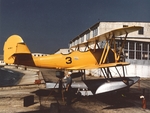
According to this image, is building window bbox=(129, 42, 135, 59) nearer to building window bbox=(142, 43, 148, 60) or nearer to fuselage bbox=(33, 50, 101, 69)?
building window bbox=(142, 43, 148, 60)

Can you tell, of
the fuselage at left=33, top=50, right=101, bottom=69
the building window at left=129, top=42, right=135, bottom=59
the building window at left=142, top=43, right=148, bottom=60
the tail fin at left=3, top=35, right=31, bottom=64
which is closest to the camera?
the tail fin at left=3, top=35, right=31, bottom=64

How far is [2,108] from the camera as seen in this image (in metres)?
8.12

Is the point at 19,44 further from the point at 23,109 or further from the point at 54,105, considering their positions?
the point at 54,105

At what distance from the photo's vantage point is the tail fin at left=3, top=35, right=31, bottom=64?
402 inches

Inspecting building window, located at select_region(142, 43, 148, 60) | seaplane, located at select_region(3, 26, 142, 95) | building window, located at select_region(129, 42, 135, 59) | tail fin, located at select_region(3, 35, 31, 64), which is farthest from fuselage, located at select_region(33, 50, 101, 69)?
building window, located at select_region(142, 43, 148, 60)

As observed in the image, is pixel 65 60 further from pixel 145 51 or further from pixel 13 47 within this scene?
pixel 145 51

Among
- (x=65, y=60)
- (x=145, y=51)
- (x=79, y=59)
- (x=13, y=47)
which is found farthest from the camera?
(x=145, y=51)

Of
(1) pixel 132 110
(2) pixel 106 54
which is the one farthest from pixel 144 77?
(1) pixel 132 110

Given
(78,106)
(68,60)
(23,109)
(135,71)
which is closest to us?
(23,109)

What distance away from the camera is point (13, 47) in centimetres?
1037

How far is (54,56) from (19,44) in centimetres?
237

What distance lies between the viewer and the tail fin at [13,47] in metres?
10.2

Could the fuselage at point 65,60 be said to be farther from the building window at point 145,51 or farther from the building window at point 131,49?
the building window at point 145,51

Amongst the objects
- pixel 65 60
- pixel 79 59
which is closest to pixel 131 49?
pixel 79 59
